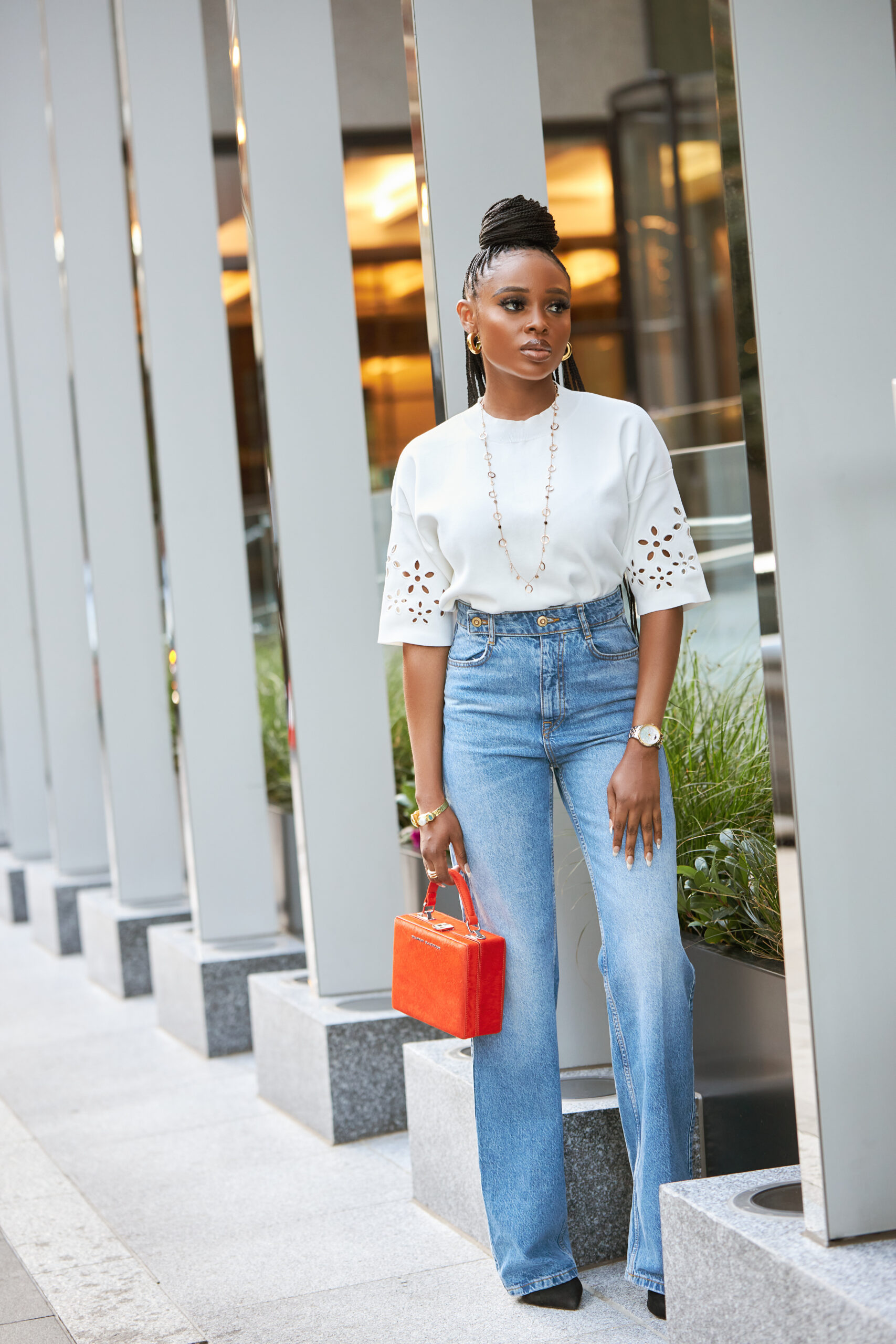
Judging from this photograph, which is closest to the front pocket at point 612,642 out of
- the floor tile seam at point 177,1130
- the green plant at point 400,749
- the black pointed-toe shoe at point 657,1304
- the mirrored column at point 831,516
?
the mirrored column at point 831,516

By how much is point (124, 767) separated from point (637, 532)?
373 centimetres

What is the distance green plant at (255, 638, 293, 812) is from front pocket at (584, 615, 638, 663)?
3262mm

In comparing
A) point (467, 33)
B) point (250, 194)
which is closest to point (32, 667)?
point (250, 194)

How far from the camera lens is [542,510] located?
2346mm

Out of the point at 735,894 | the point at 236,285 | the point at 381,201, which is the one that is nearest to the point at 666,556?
the point at 735,894

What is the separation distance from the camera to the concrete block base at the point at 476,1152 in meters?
2.68

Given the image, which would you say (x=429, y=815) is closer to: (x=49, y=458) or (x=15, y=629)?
(x=49, y=458)

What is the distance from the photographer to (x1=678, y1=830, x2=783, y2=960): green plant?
2.84 metres

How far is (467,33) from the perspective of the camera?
9.71 ft

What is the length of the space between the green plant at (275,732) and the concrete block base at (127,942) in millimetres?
561

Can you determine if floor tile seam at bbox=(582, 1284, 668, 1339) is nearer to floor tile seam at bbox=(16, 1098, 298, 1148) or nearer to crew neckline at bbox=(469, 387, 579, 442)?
crew neckline at bbox=(469, 387, 579, 442)

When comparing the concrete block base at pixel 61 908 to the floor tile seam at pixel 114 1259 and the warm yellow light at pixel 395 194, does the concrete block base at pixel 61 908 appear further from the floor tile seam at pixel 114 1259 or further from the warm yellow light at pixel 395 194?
the warm yellow light at pixel 395 194

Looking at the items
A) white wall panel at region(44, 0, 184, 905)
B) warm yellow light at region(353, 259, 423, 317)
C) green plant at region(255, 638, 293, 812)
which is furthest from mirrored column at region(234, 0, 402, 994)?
warm yellow light at region(353, 259, 423, 317)

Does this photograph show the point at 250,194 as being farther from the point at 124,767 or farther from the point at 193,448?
the point at 124,767
